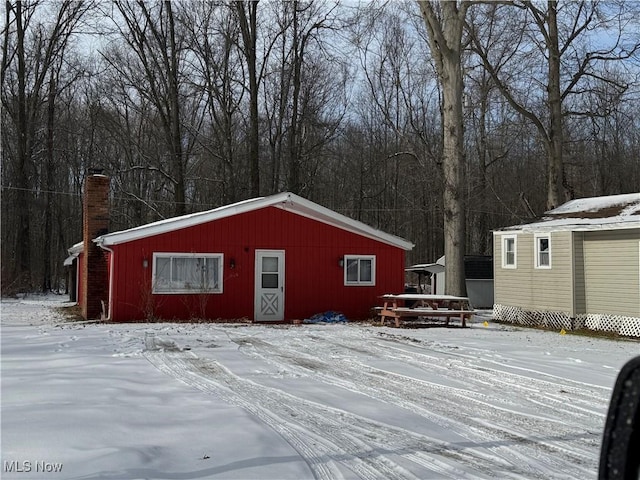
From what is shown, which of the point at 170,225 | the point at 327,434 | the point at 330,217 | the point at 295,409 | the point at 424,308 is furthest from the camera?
the point at 330,217

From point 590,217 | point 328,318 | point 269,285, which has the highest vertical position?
point 590,217

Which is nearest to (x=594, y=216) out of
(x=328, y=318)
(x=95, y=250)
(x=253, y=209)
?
(x=328, y=318)

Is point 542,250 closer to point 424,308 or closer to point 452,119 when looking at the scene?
point 424,308

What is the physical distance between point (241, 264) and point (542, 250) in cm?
891

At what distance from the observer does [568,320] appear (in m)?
17.0

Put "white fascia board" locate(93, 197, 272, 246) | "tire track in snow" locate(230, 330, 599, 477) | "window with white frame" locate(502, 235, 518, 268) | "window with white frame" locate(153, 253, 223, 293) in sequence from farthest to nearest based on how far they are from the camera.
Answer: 1. "window with white frame" locate(502, 235, 518, 268)
2. "window with white frame" locate(153, 253, 223, 293)
3. "white fascia board" locate(93, 197, 272, 246)
4. "tire track in snow" locate(230, 330, 599, 477)

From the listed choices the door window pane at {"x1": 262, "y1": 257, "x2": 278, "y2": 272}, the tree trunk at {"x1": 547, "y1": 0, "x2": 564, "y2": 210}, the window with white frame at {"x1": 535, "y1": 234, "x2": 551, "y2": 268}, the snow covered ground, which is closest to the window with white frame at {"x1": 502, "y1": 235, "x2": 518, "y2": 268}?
the window with white frame at {"x1": 535, "y1": 234, "x2": 551, "y2": 268}

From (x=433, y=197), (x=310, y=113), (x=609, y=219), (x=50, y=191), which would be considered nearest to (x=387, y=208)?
(x=433, y=197)

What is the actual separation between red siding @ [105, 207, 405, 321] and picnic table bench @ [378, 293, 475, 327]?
1723mm

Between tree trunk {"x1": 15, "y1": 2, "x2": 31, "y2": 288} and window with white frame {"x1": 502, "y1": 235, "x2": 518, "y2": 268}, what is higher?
tree trunk {"x1": 15, "y1": 2, "x2": 31, "y2": 288}

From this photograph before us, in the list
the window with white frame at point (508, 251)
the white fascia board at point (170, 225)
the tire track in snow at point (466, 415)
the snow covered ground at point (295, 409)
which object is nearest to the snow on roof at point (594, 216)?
the window with white frame at point (508, 251)

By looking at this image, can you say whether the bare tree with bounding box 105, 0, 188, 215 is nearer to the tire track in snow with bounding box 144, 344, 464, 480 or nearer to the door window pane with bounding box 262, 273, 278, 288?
the door window pane with bounding box 262, 273, 278, 288

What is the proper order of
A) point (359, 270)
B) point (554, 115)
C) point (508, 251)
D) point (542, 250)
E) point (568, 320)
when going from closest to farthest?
point (568, 320) → point (542, 250) → point (359, 270) → point (508, 251) → point (554, 115)

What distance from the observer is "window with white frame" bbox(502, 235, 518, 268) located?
1948 cm
